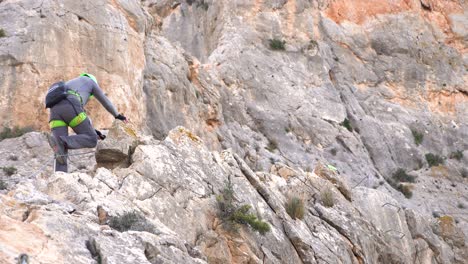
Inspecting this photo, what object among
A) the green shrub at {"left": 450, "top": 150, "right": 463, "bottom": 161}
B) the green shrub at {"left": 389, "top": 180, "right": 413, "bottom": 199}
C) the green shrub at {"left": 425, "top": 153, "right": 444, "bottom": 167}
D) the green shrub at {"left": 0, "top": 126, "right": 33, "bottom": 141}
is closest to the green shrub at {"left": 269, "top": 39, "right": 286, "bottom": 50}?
the green shrub at {"left": 389, "top": 180, "right": 413, "bottom": 199}

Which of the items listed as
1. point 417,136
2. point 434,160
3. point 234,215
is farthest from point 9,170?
point 417,136

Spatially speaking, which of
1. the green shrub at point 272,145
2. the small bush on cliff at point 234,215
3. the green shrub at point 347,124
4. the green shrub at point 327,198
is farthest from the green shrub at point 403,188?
the small bush on cliff at point 234,215

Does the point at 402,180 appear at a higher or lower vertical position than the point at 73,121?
lower

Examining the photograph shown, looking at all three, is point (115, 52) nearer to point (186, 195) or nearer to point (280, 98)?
point (186, 195)

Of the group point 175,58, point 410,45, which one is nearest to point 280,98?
point 175,58

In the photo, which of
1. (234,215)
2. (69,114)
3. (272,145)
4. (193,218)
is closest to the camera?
(69,114)

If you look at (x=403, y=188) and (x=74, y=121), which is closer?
(x=74, y=121)

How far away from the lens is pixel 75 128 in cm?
1013

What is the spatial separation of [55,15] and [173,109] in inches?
205

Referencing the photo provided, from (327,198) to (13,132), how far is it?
7.88 meters

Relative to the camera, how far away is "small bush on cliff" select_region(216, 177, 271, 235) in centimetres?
1080

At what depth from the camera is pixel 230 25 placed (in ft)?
102

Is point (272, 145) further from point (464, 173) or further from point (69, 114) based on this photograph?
point (69, 114)

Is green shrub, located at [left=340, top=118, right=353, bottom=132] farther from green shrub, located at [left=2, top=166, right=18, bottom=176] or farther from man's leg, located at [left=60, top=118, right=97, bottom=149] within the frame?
man's leg, located at [left=60, top=118, right=97, bottom=149]
